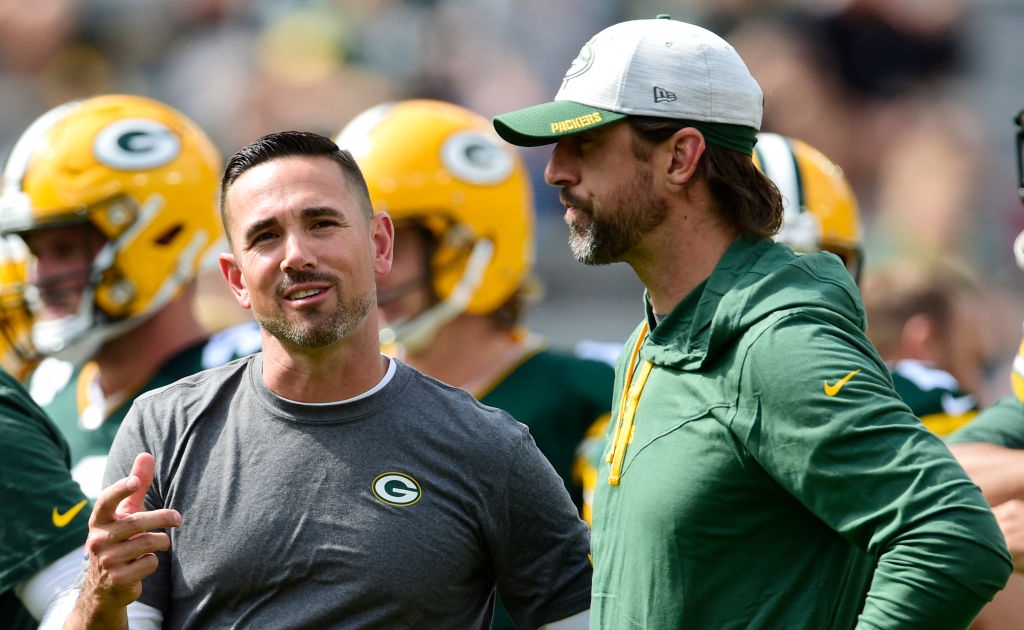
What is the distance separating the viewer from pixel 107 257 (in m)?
5.03

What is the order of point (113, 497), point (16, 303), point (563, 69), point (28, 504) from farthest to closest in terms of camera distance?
1. point (563, 69)
2. point (16, 303)
3. point (28, 504)
4. point (113, 497)

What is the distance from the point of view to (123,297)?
4.98 metres

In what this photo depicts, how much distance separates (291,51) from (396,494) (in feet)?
24.7

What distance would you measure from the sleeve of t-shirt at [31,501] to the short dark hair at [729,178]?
4.65ft

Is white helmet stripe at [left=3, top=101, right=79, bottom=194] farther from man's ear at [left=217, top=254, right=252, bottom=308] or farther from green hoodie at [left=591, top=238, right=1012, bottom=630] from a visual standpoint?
green hoodie at [left=591, top=238, right=1012, bottom=630]

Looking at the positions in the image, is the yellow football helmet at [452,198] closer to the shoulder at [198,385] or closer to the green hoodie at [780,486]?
the shoulder at [198,385]

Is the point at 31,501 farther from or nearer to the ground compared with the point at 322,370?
nearer to the ground

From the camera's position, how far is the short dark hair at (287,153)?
2.80 metres

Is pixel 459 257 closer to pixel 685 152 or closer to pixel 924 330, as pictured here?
pixel 924 330

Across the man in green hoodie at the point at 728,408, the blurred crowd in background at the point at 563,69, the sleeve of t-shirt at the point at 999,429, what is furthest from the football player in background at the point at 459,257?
the blurred crowd in background at the point at 563,69

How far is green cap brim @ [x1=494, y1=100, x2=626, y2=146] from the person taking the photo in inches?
103

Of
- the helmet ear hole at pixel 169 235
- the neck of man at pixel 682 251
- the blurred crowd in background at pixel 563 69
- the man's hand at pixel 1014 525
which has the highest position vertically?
the neck of man at pixel 682 251

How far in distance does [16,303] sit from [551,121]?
2946 mm

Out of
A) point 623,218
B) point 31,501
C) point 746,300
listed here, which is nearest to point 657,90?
point 623,218
